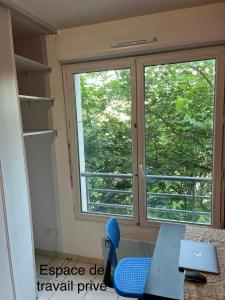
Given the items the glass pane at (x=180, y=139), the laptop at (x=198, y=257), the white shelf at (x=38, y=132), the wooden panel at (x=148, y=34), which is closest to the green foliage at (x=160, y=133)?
the glass pane at (x=180, y=139)

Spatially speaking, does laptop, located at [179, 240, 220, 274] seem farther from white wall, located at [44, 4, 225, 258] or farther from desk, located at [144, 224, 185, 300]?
white wall, located at [44, 4, 225, 258]

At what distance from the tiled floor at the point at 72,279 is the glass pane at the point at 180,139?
84 cm

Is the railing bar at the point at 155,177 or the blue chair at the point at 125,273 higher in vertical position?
the railing bar at the point at 155,177

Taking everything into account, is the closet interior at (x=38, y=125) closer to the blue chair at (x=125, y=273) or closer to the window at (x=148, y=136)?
the window at (x=148, y=136)

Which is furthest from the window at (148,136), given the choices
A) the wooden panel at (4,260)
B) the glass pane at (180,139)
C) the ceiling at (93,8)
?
the wooden panel at (4,260)

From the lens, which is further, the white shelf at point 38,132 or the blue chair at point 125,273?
the white shelf at point 38,132

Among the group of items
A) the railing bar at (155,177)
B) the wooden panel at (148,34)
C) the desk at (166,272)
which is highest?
the wooden panel at (148,34)

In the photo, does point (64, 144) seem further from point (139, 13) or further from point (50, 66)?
point (139, 13)

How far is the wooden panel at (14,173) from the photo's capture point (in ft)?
5.64

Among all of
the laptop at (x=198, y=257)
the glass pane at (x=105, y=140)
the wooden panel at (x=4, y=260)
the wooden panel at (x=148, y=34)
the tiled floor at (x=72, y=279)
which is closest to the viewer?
the laptop at (x=198, y=257)

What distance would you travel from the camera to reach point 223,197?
212 cm

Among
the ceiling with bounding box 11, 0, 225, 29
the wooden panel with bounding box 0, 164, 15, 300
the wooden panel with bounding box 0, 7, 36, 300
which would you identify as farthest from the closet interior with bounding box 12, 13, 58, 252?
the wooden panel with bounding box 0, 164, 15, 300

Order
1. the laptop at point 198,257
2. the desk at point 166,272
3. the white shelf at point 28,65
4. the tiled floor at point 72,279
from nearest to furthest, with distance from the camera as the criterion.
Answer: the desk at point 166,272 < the laptop at point 198,257 < the white shelf at point 28,65 < the tiled floor at point 72,279

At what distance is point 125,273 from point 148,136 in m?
1.21
